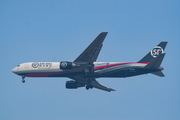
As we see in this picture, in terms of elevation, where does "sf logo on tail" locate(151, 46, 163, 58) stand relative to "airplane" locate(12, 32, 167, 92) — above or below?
above

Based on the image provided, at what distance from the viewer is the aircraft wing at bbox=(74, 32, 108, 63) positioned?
5823 cm

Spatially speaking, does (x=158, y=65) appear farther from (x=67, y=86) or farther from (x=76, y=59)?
(x=67, y=86)

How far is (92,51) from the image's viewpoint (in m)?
61.2

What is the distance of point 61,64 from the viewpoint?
64625mm

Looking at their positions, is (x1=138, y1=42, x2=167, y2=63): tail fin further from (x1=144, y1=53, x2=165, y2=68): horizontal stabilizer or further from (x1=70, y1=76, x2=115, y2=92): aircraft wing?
(x1=70, y1=76, x2=115, y2=92): aircraft wing

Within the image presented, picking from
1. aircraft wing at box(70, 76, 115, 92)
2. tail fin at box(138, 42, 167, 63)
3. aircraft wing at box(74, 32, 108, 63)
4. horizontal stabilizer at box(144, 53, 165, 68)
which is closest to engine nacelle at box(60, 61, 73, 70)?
aircraft wing at box(74, 32, 108, 63)

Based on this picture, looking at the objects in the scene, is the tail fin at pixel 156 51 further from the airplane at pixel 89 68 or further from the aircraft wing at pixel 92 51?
the aircraft wing at pixel 92 51

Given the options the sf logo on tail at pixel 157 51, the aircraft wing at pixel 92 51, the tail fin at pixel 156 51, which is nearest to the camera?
the aircraft wing at pixel 92 51

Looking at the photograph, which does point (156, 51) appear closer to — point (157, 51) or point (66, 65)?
point (157, 51)

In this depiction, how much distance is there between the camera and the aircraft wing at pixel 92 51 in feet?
191

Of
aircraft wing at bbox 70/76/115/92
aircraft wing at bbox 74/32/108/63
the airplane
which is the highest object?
aircraft wing at bbox 74/32/108/63

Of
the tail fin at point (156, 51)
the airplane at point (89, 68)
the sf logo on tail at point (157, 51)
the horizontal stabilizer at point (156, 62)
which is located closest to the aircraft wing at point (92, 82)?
the airplane at point (89, 68)

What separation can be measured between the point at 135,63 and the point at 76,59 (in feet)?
48.0

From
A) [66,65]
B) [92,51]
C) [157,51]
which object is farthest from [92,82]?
[157,51]
